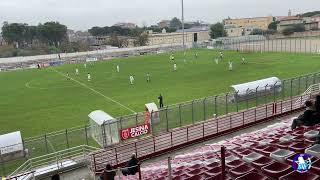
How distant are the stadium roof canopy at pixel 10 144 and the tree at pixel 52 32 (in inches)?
5016

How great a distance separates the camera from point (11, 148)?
18.3m

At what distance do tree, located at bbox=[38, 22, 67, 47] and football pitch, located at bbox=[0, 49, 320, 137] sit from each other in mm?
86174

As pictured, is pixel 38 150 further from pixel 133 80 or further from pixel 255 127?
pixel 133 80

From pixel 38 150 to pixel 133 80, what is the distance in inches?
1048

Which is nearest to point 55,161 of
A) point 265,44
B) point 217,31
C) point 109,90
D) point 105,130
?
point 105,130

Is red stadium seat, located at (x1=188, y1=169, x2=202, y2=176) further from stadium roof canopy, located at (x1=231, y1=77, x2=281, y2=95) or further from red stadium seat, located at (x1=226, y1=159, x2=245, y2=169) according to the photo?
stadium roof canopy, located at (x1=231, y1=77, x2=281, y2=95)

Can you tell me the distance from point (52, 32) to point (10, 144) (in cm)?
12987

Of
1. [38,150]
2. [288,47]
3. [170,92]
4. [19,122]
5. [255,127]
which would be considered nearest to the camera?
[38,150]

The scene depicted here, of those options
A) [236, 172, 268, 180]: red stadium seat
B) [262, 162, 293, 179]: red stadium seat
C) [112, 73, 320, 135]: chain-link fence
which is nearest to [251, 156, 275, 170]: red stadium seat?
[262, 162, 293, 179]: red stadium seat

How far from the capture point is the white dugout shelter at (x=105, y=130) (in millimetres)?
19109

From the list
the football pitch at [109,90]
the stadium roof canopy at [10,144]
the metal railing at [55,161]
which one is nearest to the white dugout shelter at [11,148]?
the stadium roof canopy at [10,144]

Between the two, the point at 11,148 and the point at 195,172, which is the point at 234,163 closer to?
the point at 195,172

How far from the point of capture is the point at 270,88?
26.6 meters

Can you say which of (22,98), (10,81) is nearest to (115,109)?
(22,98)
